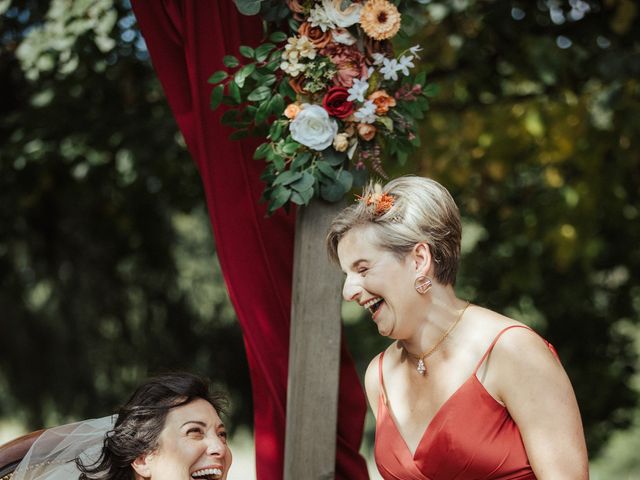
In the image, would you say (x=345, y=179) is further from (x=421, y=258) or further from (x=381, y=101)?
(x=421, y=258)

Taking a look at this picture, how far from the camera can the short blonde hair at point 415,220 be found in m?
2.14

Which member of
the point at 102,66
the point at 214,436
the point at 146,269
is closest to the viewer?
the point at 214,436

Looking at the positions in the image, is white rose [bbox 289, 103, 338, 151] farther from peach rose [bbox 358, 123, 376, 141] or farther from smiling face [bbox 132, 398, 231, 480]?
smiling face [bbox 132, 398, 231, 480]

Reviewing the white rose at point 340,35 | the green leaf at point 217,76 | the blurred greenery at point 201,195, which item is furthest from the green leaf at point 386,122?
the blurred greenery at point 201,195

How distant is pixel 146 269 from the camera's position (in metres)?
7.91

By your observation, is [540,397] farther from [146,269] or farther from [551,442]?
[146,269]

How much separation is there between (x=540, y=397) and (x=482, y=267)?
5.02 meters

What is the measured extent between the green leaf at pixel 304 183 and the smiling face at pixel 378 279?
245mm

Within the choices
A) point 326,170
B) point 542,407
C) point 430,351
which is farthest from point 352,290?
point 542,407

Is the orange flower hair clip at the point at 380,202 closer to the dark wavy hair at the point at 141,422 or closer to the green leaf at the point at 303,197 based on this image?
the green leaf at the point at 303,197

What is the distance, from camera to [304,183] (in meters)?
2.40

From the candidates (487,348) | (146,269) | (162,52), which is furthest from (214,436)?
(146,269)

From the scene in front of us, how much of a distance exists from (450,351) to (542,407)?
0.98ft

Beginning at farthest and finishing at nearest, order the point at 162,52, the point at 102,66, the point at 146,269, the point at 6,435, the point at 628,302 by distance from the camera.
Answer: the point at 6,435, the point at 146,269, the point at 628,302, the point at 102,66, the point at 162,52
